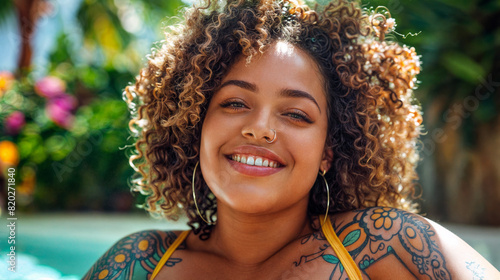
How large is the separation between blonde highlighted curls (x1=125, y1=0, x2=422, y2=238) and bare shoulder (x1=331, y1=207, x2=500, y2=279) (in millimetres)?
341

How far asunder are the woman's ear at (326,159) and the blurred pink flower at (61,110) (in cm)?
582

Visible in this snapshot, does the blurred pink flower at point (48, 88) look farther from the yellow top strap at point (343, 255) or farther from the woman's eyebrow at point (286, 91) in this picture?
the yellow top strap at point (343, 255)

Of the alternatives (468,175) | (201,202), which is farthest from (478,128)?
(201,202)

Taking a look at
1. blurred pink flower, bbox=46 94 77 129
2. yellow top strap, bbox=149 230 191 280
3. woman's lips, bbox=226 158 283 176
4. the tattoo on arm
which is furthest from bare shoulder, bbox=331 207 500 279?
blurred pink flower, bbox=46 94 77 129

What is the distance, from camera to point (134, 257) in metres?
2.37

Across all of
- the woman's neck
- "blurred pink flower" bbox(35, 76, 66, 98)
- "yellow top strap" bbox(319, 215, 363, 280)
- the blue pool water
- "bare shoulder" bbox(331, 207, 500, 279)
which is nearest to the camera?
"bare shoulder" bbox(331, 207, 500, 279)

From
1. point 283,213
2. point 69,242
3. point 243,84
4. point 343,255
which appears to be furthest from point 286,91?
point 69,242

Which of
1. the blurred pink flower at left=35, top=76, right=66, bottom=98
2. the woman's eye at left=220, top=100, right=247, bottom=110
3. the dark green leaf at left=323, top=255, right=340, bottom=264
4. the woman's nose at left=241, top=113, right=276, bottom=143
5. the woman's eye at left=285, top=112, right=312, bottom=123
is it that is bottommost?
the dark green leaf at left=323, top=255, right=340, bottom=264

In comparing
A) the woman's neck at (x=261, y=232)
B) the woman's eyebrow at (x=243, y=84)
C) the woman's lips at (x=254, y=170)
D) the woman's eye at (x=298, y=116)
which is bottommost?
the woman's neck at (x=261, y=232)

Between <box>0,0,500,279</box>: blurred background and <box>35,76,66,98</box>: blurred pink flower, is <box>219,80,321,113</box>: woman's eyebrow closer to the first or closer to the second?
<box>0,0,500,279</box>: blurred background

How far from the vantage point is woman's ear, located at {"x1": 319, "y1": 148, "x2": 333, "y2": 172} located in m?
2.30

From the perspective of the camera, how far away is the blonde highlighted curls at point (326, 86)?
2.27 m

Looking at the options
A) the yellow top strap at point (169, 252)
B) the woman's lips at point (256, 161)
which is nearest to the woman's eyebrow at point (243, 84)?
the woman's lips at point (256, 161)

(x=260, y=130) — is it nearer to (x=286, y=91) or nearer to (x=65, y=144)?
(x=286, y=91)
